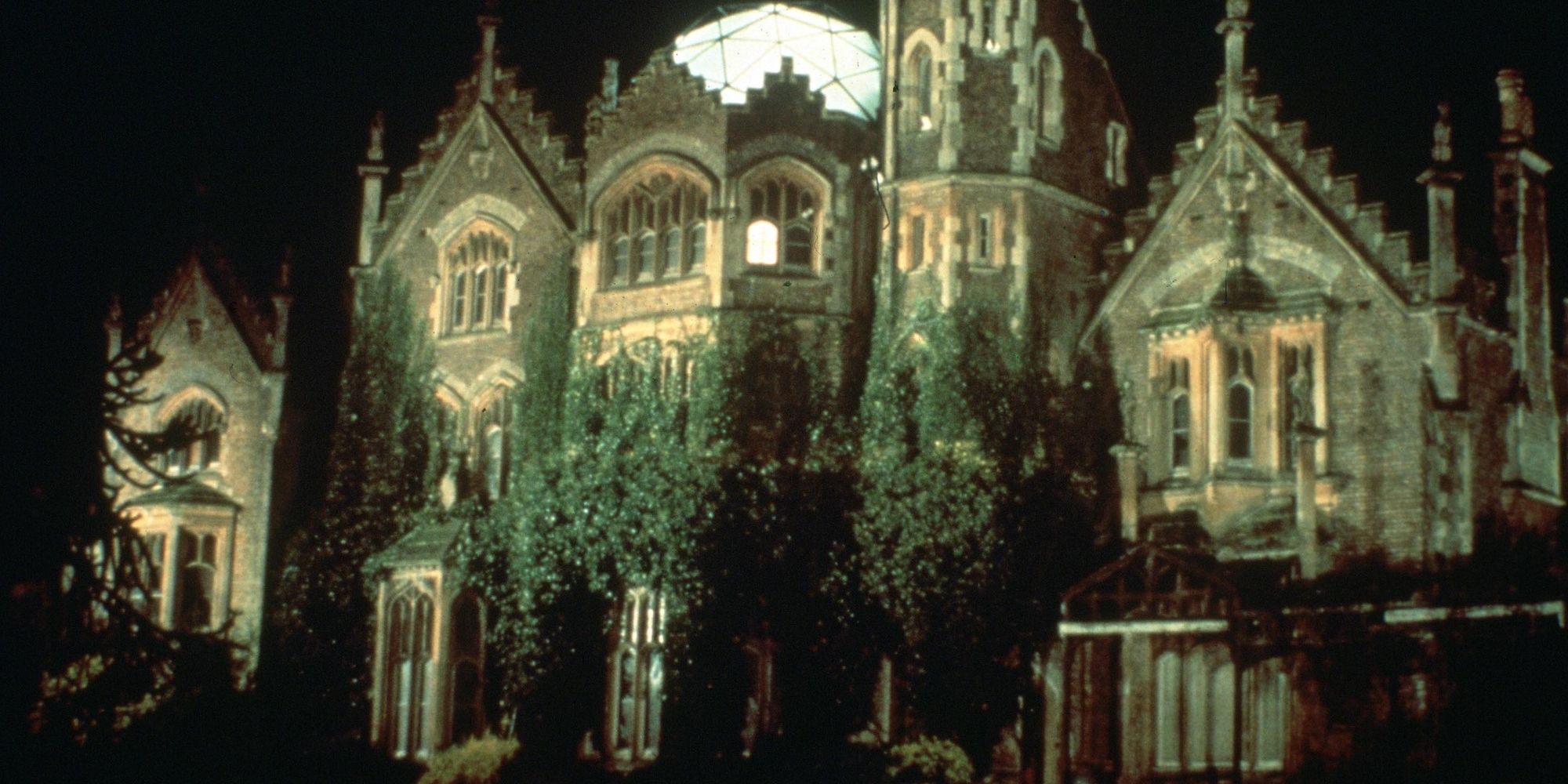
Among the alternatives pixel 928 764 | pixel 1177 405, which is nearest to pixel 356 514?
pixel 928 764

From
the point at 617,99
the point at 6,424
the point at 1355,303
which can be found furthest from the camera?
the point at 617,99

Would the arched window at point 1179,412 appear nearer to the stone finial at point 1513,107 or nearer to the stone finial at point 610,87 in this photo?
the stone finial at point 1513,107

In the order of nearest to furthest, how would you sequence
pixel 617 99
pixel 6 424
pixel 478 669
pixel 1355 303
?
pixel 6 424 → pixel 1355 303 → pixel 478 669 → pixel 617 99

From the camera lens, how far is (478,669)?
37719 millimetres

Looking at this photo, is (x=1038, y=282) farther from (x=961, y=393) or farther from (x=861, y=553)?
(x=861, y=553)

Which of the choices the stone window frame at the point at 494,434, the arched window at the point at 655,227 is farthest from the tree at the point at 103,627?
the stone window frame at the point at 494,434

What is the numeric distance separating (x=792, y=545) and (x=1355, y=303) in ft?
31.1

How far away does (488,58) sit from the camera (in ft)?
138

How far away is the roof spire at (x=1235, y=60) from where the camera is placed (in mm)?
Answer: 36531

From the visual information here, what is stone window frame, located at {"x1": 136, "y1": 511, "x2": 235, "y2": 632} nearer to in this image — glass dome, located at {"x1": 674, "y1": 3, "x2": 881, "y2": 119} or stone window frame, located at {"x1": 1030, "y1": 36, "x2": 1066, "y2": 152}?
glass dome, located at {"x1": 674, "y1": 3, "x2": 881, "y2": 119}

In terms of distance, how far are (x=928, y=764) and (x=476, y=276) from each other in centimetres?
1383

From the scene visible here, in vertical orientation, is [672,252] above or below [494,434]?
above

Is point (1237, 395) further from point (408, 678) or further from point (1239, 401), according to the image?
point (408, 678)

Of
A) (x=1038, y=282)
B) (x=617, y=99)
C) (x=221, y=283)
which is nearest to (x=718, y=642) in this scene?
(x=1038, y=282)
